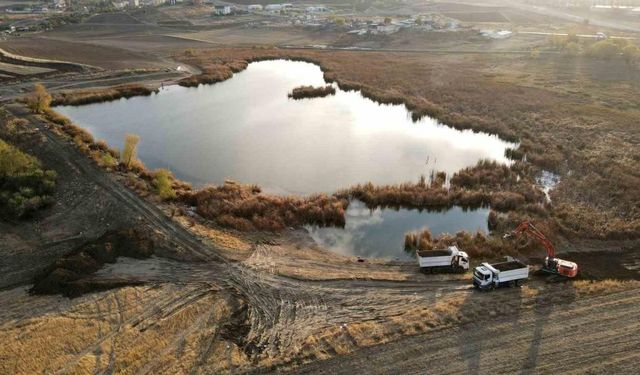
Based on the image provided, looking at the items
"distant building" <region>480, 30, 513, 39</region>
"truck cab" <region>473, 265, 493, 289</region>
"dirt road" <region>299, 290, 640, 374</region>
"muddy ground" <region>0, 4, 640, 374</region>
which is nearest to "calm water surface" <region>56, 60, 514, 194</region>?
"muddy ground" <region>0, 4, 640, 374</region>

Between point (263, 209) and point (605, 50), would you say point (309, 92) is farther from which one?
point (605, 50)

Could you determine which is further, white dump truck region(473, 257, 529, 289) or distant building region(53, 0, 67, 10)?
distant building region(53, 0, 67, 10)

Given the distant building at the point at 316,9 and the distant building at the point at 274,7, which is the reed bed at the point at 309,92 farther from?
the distant building at the point at 274,7

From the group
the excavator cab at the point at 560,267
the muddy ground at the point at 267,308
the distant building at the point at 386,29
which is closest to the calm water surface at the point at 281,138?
the muddy ground at the point at 267,308

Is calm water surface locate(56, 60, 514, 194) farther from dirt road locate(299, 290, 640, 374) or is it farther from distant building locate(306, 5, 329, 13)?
distant building locate(306, 5, 329, 13)

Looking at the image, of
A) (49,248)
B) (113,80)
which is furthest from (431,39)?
(49,248)

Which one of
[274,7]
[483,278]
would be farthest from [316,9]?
[483,278]

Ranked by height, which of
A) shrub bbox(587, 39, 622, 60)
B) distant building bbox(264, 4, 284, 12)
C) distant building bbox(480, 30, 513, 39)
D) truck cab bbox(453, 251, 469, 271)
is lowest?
truck cab bbox(453, 251, 469, 271)
